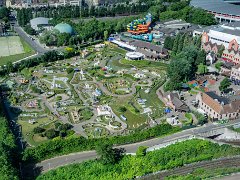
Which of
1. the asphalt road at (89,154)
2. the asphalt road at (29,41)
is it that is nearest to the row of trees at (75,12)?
the asphalt road at (29,41)

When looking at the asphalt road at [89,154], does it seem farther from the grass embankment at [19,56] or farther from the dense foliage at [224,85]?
the grass embankment at [19,56]

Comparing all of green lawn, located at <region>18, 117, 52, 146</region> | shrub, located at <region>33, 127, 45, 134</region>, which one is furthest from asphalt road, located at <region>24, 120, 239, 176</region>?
shrub, located at <region>33, 127, 45, 134</region>

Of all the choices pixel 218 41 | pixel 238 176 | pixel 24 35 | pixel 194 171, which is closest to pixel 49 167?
pixel 194 171

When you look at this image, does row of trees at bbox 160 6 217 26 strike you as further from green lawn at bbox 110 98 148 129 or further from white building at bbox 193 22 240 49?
green lawn at bbox 110 98 148 129

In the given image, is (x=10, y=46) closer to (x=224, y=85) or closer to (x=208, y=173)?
(x=224, y=85)

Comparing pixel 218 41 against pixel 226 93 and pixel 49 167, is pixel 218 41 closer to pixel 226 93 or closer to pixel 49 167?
pixel 226 93

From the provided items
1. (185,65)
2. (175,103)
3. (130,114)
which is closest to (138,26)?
(185,65)
